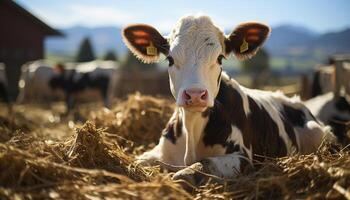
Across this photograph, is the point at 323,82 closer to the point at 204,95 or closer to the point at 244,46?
the point at 244,46

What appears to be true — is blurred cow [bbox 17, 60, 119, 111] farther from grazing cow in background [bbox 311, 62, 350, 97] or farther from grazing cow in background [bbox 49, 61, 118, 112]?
grazing cow in background [bbox 311, 62, 350, 97]

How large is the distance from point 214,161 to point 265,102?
1817mm

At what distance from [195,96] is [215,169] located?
69 cm

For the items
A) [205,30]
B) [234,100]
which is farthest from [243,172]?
[205,30]

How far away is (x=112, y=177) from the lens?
3082 mm

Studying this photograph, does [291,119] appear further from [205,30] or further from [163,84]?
[163,84]

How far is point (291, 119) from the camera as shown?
18.3 ft

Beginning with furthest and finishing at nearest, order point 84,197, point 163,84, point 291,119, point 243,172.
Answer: point 163,84
point 291,119
point 243,172
point 84,197

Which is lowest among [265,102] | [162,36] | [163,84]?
[163,84]

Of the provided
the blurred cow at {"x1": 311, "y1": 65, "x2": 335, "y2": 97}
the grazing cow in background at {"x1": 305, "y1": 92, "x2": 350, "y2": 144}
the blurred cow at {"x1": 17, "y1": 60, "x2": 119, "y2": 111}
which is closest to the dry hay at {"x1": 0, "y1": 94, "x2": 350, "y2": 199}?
the grazing cow in background at {"x1": 305, "y1": 92, "x2": 350, "y2": 144}

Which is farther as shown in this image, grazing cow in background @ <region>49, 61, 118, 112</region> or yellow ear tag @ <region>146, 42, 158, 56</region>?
grazing cow in background @ <region>49, 61, 118, 112</region>

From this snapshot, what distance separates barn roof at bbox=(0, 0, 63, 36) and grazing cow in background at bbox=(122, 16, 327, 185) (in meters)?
21.9

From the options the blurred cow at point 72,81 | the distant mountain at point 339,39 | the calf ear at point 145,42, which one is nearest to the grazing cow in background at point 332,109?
the calf ear at point 145,42

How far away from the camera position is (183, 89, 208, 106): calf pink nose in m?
3.42
